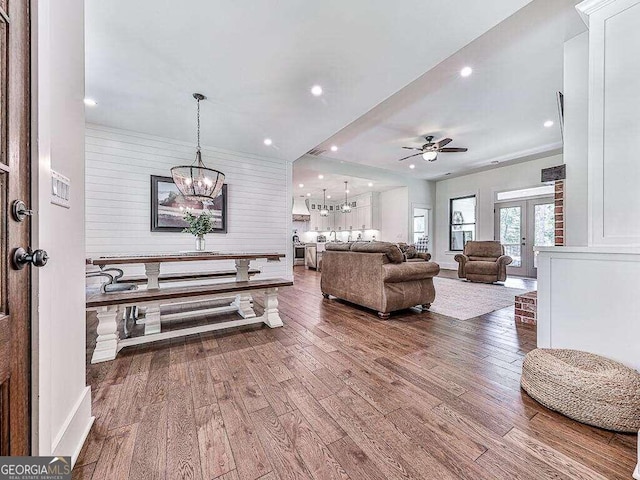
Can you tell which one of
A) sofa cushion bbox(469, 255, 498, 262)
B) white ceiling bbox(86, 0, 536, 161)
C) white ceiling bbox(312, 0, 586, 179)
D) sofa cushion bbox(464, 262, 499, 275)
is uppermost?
white ceiling bbox(312, 0, 586, 179)

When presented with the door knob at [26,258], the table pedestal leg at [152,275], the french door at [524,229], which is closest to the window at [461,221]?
Answer: the french door at [524,229]

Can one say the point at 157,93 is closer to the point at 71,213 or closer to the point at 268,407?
the point at 71,213

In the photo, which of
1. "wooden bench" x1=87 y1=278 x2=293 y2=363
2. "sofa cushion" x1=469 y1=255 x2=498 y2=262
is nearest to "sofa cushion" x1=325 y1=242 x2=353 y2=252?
"wooden bench" x1=87 y1=278 x2=293 y2=363

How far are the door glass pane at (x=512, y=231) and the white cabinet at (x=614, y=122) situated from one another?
252 inches

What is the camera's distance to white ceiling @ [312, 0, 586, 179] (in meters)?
2.55

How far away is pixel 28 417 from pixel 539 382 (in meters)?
2.29

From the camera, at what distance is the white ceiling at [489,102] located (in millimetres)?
2547

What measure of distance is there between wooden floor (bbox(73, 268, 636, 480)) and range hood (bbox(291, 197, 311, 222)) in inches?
307

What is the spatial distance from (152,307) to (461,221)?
8.73 meters

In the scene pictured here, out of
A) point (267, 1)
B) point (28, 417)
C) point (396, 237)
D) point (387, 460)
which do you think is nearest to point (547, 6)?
point (267, 1)

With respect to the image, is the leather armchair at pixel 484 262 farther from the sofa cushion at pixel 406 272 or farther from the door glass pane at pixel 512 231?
the sofa cushion at pixel 406 272

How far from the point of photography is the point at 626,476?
1.07 meters

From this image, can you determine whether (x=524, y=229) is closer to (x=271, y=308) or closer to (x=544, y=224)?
(x=544, y=224)

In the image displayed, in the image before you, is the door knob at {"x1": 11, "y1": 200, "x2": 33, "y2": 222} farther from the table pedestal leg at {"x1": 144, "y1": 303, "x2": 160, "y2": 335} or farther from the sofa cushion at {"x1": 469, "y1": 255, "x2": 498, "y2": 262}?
the sofa cushion at {"x1": 469, "y1": 255, "x2": 498, "y2": 262}
